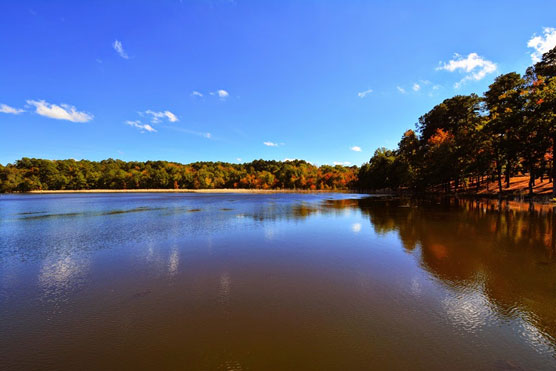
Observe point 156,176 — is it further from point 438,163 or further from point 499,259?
point 499,259

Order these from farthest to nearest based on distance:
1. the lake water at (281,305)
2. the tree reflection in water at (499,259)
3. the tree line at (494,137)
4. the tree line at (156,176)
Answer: the tree line at (156,176) → the tree line at (494,137) → the tree reflection in water at (499,259) → the lake water at (281,305)

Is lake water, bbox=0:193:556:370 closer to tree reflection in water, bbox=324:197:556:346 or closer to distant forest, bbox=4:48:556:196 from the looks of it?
tree reflection in water, bbox=324:197:556:346

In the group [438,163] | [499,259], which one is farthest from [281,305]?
[438,163]

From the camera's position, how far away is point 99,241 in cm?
1568

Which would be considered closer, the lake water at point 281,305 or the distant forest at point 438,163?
the lake water at point 281,305

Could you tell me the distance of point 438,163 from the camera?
5475cm

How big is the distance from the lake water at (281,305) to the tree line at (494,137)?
2703cm

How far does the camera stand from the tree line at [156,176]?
431 feet

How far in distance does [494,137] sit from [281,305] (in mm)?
47599

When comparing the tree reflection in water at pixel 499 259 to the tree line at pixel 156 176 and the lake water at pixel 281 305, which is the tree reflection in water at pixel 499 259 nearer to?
the lake water at pixel 281 305

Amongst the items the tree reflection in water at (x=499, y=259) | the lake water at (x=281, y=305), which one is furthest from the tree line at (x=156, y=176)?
the lake water at (x=281, y=305)

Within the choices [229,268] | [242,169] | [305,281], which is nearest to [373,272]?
[305,281]

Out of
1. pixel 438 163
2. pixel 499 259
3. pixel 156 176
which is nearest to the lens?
pixel 499 259

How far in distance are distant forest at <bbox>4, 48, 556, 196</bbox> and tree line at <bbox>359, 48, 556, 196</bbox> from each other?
0.11 meters
